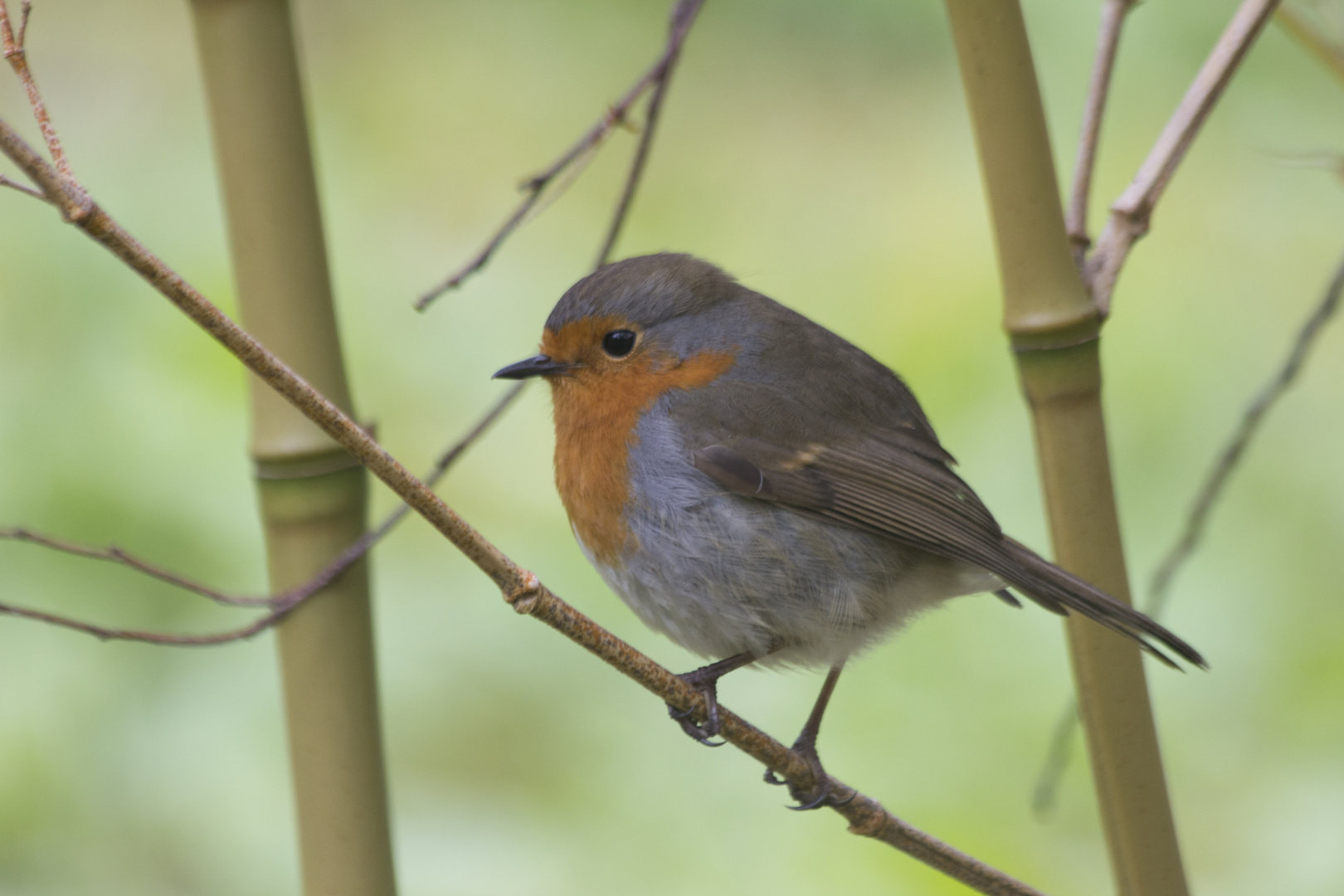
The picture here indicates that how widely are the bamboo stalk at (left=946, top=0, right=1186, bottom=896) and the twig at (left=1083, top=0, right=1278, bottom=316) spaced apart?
0.32 ft

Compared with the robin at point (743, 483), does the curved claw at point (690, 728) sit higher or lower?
lower

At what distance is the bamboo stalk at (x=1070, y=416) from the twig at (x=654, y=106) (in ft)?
1.34

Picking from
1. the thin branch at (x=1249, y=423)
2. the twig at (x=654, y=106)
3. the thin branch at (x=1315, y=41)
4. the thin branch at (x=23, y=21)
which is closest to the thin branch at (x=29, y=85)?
the thin branch at (x=23, y=21)

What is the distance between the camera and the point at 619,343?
209cm

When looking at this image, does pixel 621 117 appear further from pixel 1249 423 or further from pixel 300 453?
pixel 1249 423

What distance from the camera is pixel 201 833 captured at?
2.26 m

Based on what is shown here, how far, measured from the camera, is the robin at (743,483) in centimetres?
192

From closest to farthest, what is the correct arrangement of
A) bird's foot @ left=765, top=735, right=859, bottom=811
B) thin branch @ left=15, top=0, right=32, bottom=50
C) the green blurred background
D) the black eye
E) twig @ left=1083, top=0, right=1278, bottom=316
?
thin branch @ left=15, top=0, right=32, bottom=50 < twig @ left=1083, top=0, right=1278, bottom=316 < bird's foot @ left=765, top=735, right=859, bottom=811 < the black eye < the green blurred background

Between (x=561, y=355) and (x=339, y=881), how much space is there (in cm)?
89

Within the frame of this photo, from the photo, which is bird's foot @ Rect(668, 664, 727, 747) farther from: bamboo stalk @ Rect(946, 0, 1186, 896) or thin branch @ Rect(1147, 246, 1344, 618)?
thin branch @ Rect(1147, 246, 1344, 618)

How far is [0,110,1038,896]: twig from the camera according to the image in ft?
3.11

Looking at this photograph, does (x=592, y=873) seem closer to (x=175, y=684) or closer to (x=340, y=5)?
(x=175, y=684)

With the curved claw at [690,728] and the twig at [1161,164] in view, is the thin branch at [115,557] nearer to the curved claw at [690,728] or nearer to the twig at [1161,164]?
the curved claw at [690,728]

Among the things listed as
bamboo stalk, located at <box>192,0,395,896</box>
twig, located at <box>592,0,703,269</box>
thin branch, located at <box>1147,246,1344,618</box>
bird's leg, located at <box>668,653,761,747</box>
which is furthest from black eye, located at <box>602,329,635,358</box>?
thin branch, located at <box>1147,246,1344,618</box>
